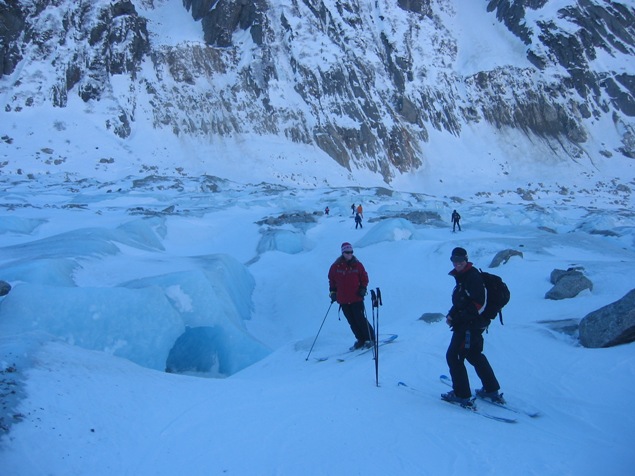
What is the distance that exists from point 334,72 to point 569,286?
6045 centimetres

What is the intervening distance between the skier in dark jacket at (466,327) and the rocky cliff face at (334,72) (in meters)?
56.2

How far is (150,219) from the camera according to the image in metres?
20.7

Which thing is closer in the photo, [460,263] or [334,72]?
[460,263]

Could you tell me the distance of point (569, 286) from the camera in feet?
35.7

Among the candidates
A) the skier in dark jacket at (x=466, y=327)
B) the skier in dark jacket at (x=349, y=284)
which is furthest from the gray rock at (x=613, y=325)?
the skier in dark jacket at (x=349, y=284)

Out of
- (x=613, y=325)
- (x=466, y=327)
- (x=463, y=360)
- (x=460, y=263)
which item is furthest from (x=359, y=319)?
(x=613, y=325)

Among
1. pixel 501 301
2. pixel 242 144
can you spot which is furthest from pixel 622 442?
pixel 242 144

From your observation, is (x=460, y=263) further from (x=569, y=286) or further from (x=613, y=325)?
(x=569, y=286)

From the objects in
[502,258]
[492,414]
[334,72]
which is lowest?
[492,414]

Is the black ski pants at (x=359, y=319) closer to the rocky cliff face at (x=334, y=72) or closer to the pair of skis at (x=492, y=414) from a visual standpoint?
the pair of skis at (x=492, y=414)

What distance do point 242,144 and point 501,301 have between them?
57.0 metres

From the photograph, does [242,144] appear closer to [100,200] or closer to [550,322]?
[100,200]

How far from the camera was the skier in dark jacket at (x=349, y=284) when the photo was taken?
7.29 metres

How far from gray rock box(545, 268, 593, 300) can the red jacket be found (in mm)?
5820
